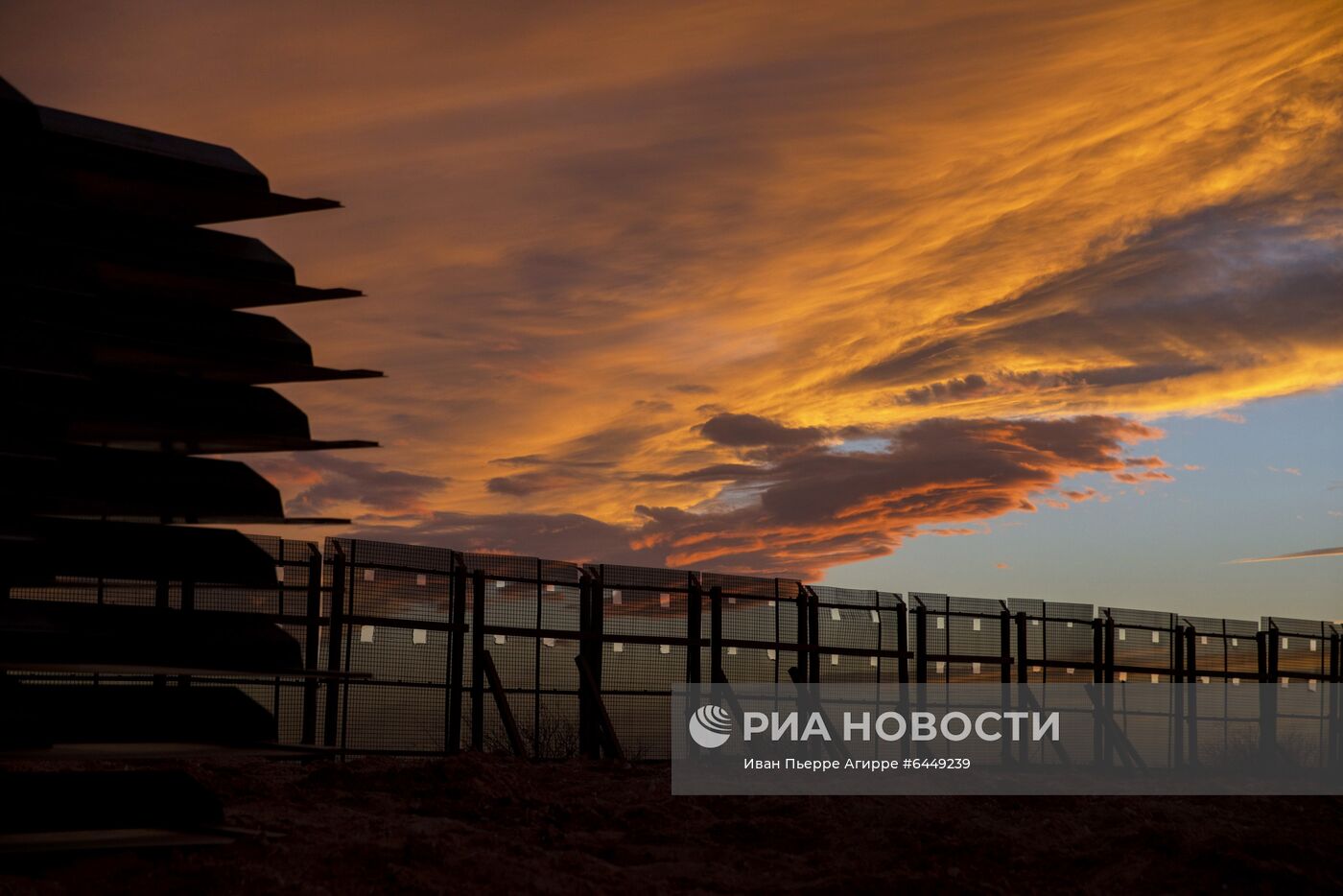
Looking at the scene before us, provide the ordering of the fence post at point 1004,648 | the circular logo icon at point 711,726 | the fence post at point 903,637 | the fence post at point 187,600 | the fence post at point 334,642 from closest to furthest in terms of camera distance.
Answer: the fence post at point 187,600, the fence post at point 334,642, the circular logo icon at point 711,726, the fence post at point 903,637, the fence post at point 1004,648

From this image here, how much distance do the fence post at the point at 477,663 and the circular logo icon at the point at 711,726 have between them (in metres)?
3.18

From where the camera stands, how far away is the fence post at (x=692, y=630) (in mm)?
18891

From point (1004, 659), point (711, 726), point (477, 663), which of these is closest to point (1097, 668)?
point (1004, 659)

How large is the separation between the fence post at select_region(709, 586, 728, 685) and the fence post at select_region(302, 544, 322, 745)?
565 cm

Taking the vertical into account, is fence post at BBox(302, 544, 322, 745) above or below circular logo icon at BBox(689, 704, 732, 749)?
above

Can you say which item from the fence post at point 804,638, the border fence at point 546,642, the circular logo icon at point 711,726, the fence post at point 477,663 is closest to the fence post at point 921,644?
the border fence at point 546,642

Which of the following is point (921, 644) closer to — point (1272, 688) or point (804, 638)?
point (804, 638)

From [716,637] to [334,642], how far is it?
5.65 meters

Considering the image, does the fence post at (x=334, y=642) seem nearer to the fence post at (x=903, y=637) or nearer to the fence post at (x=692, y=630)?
the fence post at (x=692, y=630)

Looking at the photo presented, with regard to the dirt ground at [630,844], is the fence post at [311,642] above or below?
above

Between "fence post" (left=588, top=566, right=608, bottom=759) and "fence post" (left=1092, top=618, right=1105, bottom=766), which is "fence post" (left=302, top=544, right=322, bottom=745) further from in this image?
"fence post" (left=1092, top=618, right=1105, bottom=766)

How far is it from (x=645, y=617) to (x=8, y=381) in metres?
11.8

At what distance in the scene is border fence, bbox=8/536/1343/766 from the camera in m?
15.7

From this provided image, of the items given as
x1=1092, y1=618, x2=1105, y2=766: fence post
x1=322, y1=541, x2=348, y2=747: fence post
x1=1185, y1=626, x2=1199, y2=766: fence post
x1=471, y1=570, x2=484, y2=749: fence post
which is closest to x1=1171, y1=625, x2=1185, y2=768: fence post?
x1=1185, y1=626, x2=1199, y2=766: fence post
